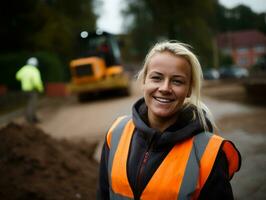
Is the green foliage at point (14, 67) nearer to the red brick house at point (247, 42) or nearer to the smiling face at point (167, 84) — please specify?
the red brick house at point (247, 42)

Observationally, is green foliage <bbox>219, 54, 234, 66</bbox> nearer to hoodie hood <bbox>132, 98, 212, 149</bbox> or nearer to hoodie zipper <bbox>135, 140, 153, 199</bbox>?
hoodie hood <bbox>132, 98, 212, 149</bbox>

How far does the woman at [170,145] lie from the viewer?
2174 mm

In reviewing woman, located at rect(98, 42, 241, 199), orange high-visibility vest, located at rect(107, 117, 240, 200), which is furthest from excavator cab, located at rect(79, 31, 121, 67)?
orange high-visibility vest, located at rect(107, 117, 240, 200)

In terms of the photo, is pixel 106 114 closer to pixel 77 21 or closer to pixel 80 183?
pixel 80 183

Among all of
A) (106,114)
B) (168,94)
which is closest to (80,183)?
(168,94)

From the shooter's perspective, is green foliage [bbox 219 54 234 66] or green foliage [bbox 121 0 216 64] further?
green foliage [bbox 219 54 234 66]

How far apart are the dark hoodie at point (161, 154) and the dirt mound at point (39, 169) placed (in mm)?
2544

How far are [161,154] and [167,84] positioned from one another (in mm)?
420

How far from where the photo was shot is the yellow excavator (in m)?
18.2

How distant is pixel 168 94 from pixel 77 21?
3977cm

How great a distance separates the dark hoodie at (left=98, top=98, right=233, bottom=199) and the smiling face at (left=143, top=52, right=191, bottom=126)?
8 cm

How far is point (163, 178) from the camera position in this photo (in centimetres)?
223

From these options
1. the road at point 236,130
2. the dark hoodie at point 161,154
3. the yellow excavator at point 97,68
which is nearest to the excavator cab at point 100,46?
the yellow excavator at point 97,68

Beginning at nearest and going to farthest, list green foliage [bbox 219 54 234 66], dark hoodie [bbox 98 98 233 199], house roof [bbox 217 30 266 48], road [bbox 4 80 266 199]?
dark hoodie [bbox 98 98 233 199] < road [bbox 4 80 266 199] < house roof [bbox 217 30 266 48] < green foliage [bbox 219 54 234 66]
